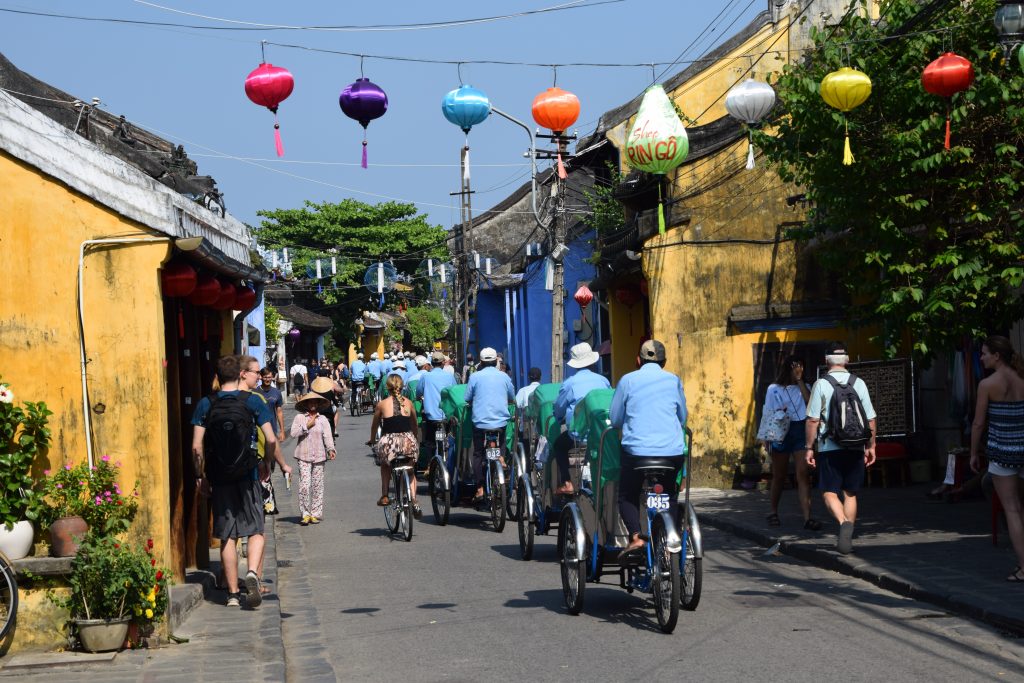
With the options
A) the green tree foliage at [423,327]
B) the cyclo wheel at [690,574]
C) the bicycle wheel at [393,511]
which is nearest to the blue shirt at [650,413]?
the cyclo wheel at [690,574]

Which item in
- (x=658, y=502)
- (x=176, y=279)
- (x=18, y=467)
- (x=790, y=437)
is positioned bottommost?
(x=658, y=502)

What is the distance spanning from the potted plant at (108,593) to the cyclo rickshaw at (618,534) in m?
2.94

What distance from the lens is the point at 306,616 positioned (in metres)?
9.89

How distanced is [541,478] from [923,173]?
4742 mm

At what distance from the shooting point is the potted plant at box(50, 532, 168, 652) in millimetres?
8063

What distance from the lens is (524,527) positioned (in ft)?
40.3

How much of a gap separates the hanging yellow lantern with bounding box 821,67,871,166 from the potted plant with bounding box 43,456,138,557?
6732 millimetres

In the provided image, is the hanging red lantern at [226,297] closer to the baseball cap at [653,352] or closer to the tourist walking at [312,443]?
the tourist walking at [312,443]

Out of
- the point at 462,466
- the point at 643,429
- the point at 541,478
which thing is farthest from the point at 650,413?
the point at 462,466

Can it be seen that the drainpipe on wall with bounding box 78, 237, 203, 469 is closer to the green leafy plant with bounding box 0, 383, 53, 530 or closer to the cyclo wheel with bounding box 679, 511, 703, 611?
the green leafy plant with bounding box 0, 383, 53, 530

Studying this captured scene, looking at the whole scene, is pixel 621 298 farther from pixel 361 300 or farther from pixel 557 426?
pixel 361 300

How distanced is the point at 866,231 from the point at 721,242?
5.97 m

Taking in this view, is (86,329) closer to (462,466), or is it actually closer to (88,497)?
(88,497)

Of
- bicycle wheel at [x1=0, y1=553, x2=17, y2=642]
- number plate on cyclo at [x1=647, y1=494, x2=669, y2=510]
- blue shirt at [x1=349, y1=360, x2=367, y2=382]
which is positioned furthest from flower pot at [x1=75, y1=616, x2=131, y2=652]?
blue shirt at [x1=349, y1=360, x2=367, y2=382]
